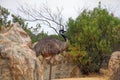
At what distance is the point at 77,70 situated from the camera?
18000mm

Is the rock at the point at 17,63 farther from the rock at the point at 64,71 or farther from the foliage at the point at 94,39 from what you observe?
the foliage at the point at 94,39

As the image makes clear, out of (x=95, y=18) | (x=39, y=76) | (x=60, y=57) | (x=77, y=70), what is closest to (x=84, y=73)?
(x=77, y=70)

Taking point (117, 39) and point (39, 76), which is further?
point (117, 39)

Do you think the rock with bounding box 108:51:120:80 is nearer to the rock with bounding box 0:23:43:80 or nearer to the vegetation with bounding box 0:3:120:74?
the rock with bounding box 0:23:43:80

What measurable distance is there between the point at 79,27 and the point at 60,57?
2.18 m

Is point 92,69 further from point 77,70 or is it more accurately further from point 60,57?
point 60,57

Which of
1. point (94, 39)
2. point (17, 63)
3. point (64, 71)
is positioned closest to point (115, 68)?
point (17, 63)

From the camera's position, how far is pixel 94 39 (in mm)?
17859

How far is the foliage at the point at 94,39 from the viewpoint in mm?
17625

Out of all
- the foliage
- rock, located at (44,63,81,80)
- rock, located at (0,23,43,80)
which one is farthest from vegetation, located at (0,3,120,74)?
rock, located at (0,23,43,80)

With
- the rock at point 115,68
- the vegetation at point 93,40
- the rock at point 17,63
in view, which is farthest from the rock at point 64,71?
the rock at point 17,63

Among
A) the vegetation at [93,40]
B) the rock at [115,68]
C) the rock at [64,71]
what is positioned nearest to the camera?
the rock at [115,68]

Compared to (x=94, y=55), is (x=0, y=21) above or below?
above

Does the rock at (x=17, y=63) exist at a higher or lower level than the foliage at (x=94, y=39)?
lower
